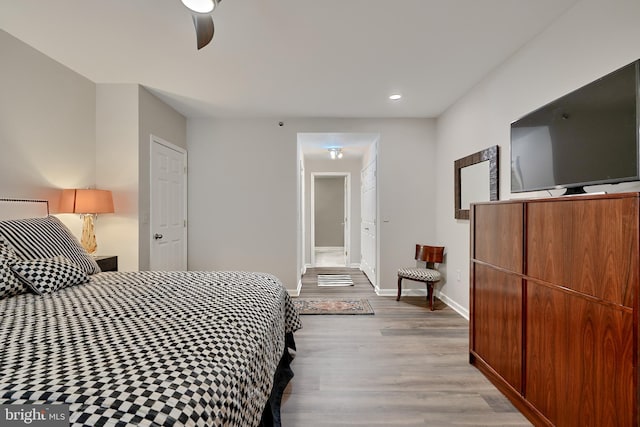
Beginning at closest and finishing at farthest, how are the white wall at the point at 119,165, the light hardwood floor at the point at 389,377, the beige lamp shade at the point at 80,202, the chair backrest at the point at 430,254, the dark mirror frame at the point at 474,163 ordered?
the light hardwood floor at the point at 389,377
the beige lamp shade at the point at 80,202
the dark mirror frame at the point at 474,163
the white wall at the point at 119,165
the chair backrest at the point at 430,254

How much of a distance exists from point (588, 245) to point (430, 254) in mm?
2567

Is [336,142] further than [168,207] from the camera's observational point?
Yes

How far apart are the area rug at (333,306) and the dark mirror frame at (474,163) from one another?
1526mm

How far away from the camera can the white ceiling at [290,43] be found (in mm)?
1910

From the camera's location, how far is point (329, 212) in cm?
919

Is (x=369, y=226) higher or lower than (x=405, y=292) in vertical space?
higher

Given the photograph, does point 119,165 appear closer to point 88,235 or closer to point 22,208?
point 88,235

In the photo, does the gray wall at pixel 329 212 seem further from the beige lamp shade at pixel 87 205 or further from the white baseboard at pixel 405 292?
the beige lamp shade at pixel 87 205

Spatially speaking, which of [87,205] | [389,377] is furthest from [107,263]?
[389,377]

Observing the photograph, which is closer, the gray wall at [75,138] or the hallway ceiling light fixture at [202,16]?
the hallway ceiling light fixture at [202,16]

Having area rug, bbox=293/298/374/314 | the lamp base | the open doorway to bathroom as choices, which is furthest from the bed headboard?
the open doorway to bathroom

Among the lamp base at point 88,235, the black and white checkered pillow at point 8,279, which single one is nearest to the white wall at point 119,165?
the lamp base at point 88,235

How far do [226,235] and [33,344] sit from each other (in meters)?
3.21

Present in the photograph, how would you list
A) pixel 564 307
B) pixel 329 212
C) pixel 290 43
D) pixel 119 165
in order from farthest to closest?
pixel 329 212, pixel 119 165, pixel 290 43, pixel 564 307
